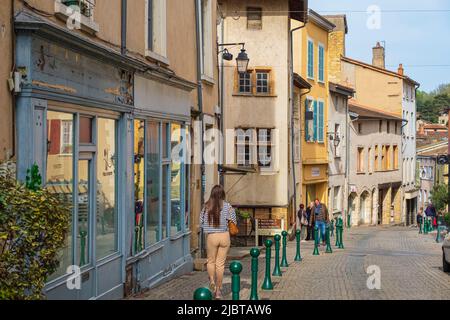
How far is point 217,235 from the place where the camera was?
1144 cm

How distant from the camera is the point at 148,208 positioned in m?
13.4

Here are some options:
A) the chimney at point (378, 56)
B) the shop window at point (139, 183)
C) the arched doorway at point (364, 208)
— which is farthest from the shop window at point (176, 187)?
the chimney at point (378, 56)

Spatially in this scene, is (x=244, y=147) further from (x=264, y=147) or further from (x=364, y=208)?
(x=364, y=208)

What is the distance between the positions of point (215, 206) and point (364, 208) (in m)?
39.6

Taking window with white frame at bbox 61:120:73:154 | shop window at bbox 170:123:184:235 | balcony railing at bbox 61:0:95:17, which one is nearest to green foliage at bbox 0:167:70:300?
window with white frame at bbox 61:120:73:154

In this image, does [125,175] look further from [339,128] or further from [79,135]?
[339,128]

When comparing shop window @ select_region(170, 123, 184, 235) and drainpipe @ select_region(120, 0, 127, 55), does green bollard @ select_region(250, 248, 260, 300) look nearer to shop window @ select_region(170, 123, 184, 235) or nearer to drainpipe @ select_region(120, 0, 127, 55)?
drainpipe @ select_region(120, 0, 127, 55)

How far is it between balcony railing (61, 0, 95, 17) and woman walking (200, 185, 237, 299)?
2.98m

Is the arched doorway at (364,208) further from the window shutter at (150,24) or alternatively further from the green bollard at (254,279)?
the green bollard at (254,279)

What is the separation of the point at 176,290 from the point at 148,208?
1394mm

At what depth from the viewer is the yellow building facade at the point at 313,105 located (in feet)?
119

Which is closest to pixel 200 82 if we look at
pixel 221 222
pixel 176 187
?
pixel 176 187

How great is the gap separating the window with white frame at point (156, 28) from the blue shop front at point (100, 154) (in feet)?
1.93

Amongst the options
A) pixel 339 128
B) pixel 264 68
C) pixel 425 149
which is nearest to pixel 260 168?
pixel 264 68
